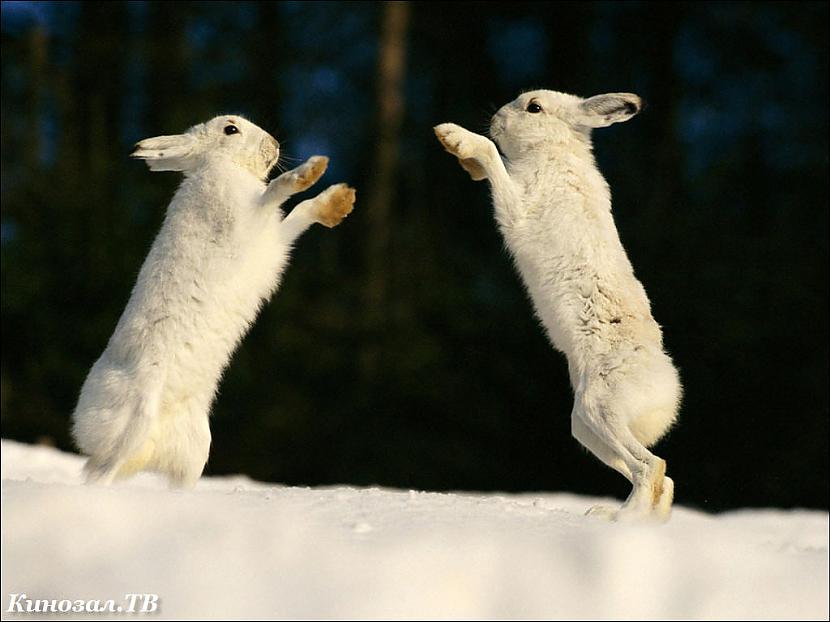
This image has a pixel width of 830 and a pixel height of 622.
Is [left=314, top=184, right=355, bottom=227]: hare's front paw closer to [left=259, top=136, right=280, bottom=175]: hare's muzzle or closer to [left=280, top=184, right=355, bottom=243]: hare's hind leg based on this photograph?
[left=280, top=184, right=355, bottom=243]: hare's hind leg

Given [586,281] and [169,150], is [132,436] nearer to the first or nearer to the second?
[169,150]

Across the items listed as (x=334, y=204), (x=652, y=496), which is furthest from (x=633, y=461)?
(x=334, y=204)

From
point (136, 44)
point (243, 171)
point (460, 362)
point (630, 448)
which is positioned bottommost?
point (460, 362)

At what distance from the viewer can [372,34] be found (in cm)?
1238

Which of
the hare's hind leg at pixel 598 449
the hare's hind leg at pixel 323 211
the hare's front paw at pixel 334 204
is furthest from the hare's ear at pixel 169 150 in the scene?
the hare's hind leg at pixel 598 449

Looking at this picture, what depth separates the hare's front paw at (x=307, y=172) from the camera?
15.4 feet

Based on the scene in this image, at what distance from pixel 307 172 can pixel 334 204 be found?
0.81 ft

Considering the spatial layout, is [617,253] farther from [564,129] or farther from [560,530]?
[560,530]

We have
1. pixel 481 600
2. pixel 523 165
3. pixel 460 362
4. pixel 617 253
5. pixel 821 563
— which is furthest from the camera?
pixel 460 362

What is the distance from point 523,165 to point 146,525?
268cm

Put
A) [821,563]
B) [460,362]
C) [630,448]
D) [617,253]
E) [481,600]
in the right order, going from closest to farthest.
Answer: [481,600]
[821,563]
[630,448]
[617,253]
[460,362]

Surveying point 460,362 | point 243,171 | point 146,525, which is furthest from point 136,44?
point 146,525

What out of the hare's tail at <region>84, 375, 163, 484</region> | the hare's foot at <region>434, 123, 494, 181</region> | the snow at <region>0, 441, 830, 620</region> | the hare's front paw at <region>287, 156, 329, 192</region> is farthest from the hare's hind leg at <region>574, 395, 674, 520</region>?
the hare's tail at <region>84, 375, 163, 484</region>

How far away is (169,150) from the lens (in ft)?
17.1
